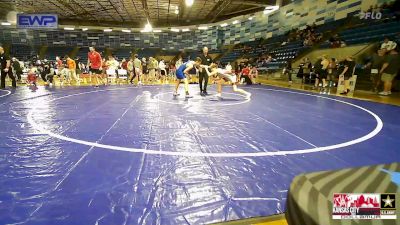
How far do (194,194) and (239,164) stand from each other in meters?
0.85

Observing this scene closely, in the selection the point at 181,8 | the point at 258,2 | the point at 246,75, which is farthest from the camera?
the point at 181,8

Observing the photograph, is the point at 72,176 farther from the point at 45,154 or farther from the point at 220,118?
the point at 220,118

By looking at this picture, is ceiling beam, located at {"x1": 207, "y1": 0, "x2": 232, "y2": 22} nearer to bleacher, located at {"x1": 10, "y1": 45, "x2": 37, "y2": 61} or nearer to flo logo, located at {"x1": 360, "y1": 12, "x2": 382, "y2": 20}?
flo logo, located at {"x1": 360, "y1": 12, "x2": 382, "y2": 20}

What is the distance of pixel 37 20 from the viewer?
635 inches

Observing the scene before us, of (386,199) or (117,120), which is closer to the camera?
(386,199)

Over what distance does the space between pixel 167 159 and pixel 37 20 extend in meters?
17.5

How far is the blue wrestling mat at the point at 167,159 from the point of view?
207 cm

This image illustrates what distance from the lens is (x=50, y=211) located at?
1989mm

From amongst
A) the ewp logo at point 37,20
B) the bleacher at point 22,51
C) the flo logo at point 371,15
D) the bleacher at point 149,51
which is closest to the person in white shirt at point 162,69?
the ewp logo at point 37,20

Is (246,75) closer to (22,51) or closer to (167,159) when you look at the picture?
(167,159)

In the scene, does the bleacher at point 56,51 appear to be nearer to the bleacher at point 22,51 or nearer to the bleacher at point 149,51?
the bleacher at point 22,51

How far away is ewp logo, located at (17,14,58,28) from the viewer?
Result: 15719 millimetres

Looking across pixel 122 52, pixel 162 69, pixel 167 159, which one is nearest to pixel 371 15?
pixel 162 69

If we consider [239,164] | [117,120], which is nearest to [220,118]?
[117,120]
